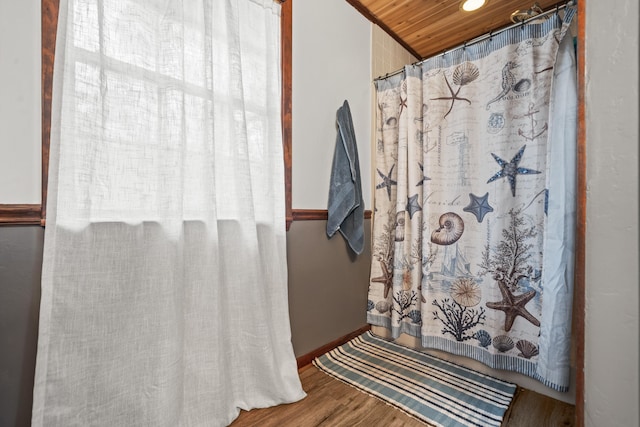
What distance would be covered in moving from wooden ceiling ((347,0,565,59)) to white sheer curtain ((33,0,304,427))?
1130 millimetres

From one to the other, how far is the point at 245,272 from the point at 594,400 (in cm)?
111

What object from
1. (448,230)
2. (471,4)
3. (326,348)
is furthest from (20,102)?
(471,4)

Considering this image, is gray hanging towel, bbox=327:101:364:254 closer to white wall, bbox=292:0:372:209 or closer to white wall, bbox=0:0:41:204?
white wall, bbox=292:0:372:209

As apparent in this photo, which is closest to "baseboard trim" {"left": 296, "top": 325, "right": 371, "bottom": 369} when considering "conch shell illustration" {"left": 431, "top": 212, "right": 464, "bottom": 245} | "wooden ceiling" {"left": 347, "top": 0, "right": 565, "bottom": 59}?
"conch shell illustration" {"left": 431, "top": 212, "right": 464, "bottom": 245}

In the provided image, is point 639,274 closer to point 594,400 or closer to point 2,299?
point 594,400

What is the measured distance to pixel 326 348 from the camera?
165 cm

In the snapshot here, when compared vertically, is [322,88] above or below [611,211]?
above

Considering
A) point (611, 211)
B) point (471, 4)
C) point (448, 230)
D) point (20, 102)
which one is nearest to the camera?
point (611, 211)

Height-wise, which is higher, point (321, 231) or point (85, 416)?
point (321, 231)

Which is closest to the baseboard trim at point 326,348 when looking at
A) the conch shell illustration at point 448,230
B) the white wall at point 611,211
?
the conch shell illustration at point 448,230

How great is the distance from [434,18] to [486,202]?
152 centimetres

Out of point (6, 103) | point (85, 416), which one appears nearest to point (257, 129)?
point (6, 103)

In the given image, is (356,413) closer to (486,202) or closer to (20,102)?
(486,202)

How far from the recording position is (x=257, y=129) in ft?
4.24
